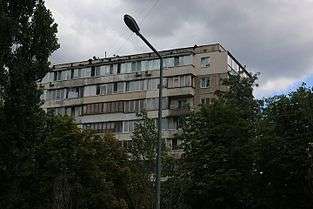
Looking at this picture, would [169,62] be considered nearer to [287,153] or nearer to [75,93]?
[75,93]

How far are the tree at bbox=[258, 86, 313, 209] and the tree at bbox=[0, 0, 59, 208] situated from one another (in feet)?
40.7

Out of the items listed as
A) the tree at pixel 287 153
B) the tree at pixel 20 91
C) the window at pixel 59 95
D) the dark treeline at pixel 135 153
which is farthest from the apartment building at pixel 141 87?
the tree at pixel 20 91

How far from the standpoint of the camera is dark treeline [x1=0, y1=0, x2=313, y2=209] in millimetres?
21000

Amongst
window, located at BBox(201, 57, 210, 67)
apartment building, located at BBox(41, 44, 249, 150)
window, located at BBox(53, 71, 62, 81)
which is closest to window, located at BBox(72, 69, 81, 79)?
apartment building, located at BBox(41, 44, 249, 150)

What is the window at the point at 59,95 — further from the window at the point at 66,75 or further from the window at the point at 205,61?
the window at the point at 205,61

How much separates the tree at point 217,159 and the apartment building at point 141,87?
93.2 ft

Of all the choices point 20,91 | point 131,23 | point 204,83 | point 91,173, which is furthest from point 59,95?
point 131,23

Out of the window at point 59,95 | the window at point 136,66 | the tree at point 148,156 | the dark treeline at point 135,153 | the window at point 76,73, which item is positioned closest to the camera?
the dark treeline at point 135,153

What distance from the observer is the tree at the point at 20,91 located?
20.5 meters

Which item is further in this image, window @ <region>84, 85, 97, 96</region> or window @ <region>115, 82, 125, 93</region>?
window @ <region>84, 85, 97, 96</region>

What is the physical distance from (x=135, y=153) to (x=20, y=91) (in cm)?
2140

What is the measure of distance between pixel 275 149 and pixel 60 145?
13.0m

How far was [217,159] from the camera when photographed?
3070 centimetres

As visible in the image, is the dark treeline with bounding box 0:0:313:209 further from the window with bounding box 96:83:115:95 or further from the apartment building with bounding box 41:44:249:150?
the window with bounding box 96:83:115:95
